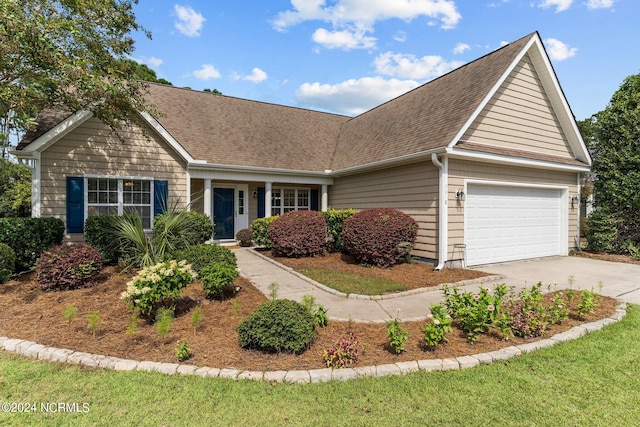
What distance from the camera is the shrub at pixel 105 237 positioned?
791 centimetres

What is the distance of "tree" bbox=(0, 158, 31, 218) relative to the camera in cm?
1534

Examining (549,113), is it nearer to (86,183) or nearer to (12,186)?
(86,183)

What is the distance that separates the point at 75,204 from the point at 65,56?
14.3ft

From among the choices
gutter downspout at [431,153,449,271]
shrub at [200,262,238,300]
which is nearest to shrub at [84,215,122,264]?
shrub at [200,262,238,300]

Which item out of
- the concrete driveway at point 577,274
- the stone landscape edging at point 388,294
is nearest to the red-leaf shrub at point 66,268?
the stone landscape edging at point 388,294

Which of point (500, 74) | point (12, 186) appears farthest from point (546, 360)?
point (12, 186)

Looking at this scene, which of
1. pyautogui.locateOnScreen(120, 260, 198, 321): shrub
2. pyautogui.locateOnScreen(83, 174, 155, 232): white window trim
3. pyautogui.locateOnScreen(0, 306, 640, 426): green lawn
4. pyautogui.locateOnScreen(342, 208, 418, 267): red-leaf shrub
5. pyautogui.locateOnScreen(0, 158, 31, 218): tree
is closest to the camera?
pyautogui.locateOnScreen(0, 306, 640, 426): green lawn

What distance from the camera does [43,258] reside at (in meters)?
6.07

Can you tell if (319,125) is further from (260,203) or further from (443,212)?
(443,212)

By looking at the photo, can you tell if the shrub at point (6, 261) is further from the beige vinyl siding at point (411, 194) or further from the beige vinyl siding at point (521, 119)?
the beige vinyl siding at point (521, 119)

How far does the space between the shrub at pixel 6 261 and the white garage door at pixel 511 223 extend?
10.7 metres

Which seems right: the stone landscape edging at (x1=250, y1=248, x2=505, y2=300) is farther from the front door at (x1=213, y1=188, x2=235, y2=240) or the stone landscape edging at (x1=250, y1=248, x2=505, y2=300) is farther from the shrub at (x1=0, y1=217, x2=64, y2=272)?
the shrub at (x1=0, y1=217, x2=64, y2=272)

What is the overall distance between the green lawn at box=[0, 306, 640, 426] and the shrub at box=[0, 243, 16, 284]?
Answer: 13.8 feet

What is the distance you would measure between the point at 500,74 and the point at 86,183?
12.1 meters
